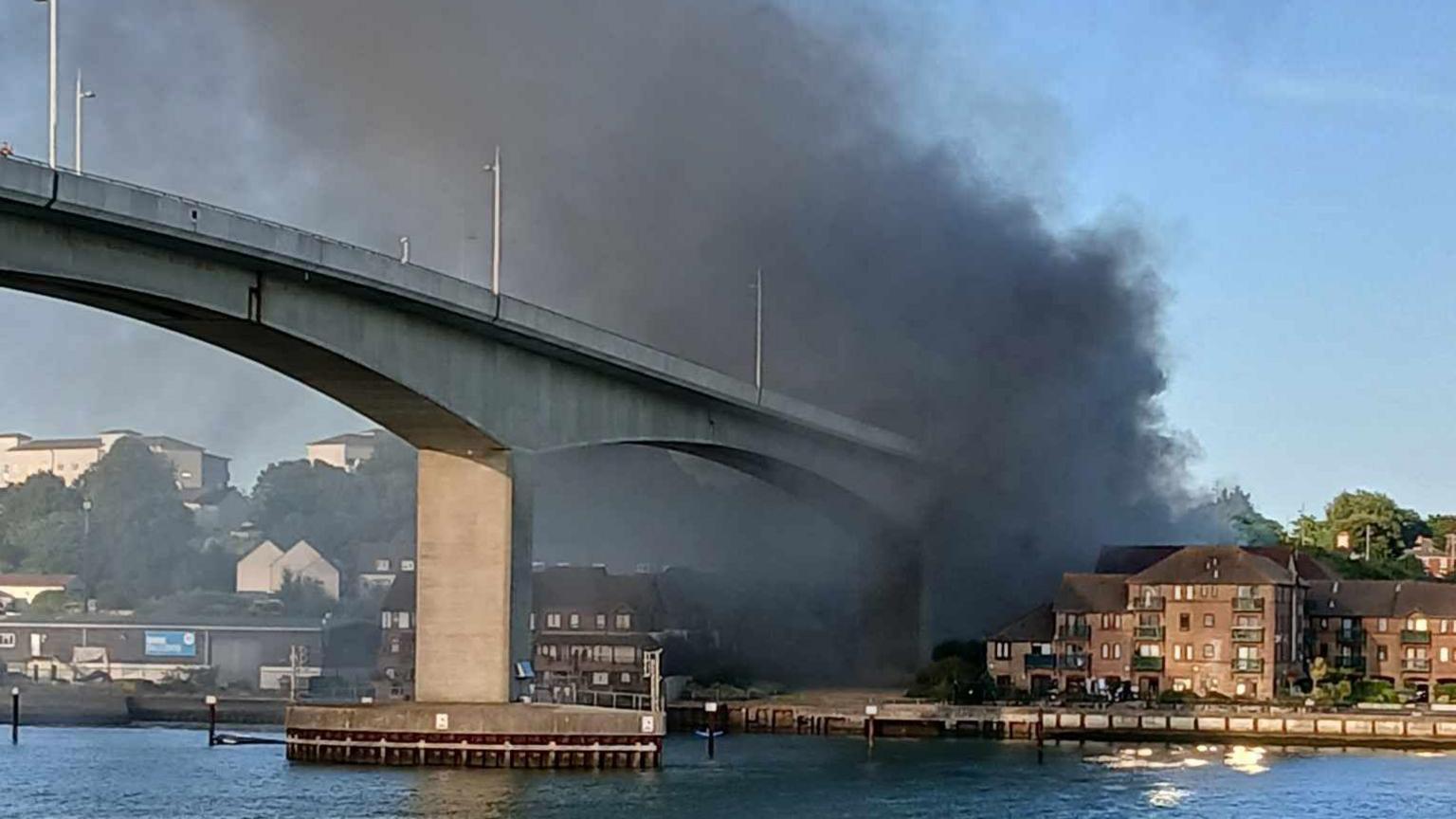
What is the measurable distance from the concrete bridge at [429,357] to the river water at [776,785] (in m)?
5.63

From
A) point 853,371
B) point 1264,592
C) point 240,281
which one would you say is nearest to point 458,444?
point 240,281

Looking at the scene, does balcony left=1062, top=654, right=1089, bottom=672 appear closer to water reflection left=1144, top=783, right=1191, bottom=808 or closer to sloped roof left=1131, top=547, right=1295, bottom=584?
sloped roof left=1131, top=547, right=1295, bottom=584

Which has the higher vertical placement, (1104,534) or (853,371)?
(853,371)

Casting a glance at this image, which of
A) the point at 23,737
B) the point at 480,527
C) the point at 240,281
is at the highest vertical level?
the point at 240,281

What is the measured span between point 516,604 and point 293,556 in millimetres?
67419

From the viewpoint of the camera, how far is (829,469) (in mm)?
104188

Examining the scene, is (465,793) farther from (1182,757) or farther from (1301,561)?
(1301,561)

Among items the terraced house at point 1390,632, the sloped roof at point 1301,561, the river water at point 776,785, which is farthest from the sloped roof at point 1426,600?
the river water at point 776,785

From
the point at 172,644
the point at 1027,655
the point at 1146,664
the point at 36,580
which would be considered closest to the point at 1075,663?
the point at 1027,655

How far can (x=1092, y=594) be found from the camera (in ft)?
318

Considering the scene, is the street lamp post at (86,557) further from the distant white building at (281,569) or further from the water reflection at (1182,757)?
the water reflection at (1182,757)

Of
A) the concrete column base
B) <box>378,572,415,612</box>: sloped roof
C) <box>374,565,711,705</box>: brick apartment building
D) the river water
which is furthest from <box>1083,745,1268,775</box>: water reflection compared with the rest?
<box>378,572,415,612</box>: sloped roof

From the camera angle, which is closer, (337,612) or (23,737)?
(23,737)

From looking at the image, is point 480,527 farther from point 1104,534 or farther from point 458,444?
point 1104,534
